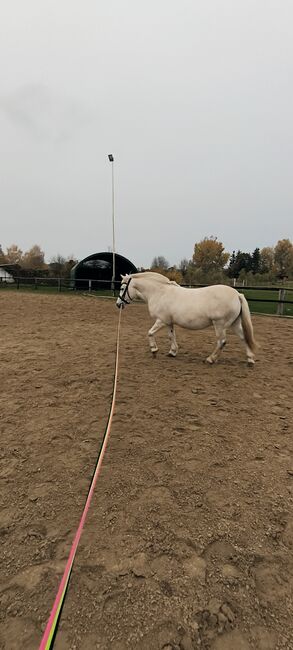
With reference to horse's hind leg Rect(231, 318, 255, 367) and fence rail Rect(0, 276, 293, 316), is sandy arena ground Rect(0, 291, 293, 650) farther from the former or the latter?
fence rail Rect(0, 276, 293, 316)

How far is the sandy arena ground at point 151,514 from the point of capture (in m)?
1.27

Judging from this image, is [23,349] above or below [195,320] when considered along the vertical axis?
below

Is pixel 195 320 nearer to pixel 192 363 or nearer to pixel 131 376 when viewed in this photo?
pixel 192 363

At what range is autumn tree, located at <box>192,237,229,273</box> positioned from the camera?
5188 cm

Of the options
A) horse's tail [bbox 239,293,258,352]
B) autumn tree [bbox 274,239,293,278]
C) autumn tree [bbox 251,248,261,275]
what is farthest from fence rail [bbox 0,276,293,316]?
autumn tree [bbox 274,239,293,278]

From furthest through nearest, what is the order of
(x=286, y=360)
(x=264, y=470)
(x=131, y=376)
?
(x=286, y=360) → (x=131, y=376) → (x=264, y=470)

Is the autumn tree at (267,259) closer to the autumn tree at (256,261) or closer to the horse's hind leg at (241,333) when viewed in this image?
the autumn tree at (256,261)

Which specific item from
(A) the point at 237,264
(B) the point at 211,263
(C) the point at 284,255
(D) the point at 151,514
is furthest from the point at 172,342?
(C) the point at 284,255

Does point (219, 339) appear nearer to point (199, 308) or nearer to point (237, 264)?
point (199, 308)

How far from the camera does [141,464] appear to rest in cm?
231

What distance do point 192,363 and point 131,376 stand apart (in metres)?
1.24

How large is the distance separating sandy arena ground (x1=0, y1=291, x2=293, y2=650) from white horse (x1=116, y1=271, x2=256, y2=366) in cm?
110

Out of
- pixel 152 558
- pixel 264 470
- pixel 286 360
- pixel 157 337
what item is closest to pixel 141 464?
pixel 152 558

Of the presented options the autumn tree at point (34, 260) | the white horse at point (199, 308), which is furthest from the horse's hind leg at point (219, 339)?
the autumn tree at point (34, 260)
